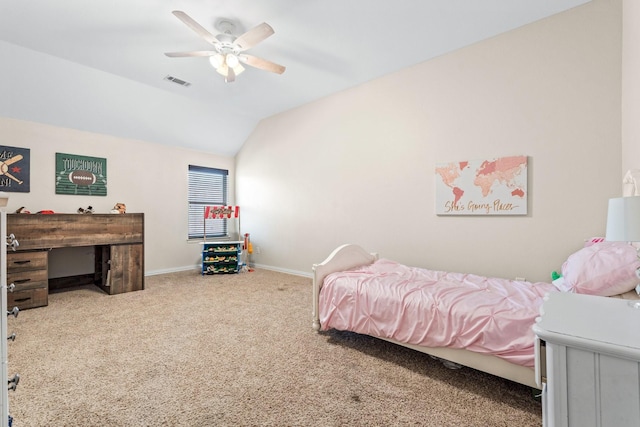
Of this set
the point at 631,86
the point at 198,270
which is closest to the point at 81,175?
the point at 198,270

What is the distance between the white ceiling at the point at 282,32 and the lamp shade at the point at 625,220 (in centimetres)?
220

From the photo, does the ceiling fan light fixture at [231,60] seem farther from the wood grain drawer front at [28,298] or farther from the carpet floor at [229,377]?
the wood grain drawer front at [28,298]

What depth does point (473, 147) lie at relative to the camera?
3080 mm

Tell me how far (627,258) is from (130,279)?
4.79 meters

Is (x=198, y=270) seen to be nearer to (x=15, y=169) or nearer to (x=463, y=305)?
(x=15, y=169)

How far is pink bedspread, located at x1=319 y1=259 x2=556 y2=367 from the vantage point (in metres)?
1.66

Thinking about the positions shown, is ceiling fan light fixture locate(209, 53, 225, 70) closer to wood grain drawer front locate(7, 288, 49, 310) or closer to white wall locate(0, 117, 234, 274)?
white wall locate(0, 117, 234, 274)

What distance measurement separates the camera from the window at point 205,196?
17.8 feet

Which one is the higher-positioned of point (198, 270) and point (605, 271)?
point (605, 271)

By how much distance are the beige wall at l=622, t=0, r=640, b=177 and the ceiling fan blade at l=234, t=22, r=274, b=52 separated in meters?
2.56

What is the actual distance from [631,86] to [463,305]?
2002 mm

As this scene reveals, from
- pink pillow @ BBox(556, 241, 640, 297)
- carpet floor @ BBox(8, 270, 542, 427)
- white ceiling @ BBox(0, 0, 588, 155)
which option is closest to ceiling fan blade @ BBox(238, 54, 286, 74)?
white ceiling @ BBox(0, 0, 588, 155)

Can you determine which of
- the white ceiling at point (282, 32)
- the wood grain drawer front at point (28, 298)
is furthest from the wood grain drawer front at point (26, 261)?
the white ceiling at point (282, 32)

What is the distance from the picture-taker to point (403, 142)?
11.8 feet
